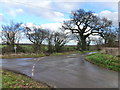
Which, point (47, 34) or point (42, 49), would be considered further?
point (47, 34)

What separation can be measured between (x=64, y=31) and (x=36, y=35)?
884 centimetres

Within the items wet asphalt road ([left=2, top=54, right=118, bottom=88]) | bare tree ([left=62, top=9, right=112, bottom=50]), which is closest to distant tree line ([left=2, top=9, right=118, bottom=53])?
bare tree ([left=62, top=9, right=112, bottom=50])

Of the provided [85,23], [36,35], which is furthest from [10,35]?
[85,23]

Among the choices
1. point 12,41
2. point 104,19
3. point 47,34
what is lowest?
point 12,41

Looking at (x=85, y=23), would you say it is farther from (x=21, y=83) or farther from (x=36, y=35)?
(x=21, y=83)

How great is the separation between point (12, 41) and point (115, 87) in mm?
23609

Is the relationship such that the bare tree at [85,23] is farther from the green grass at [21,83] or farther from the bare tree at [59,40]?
the green grass at [21,83]

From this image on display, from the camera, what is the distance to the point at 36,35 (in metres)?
27.4

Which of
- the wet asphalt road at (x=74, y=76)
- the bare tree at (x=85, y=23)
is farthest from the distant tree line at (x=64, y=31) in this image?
→ the wet asphalt road at (x=74, y=76)

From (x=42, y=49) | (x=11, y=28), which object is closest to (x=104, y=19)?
(x=42, y=49)

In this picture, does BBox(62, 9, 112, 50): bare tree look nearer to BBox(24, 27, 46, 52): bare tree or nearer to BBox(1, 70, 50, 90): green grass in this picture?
BBox(24, 27, 46, 52): bare tree

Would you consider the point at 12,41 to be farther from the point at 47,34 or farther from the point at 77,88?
the point at 77,88

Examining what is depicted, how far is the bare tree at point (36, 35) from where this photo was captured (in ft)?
86.9

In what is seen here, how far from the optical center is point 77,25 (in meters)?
31.0
